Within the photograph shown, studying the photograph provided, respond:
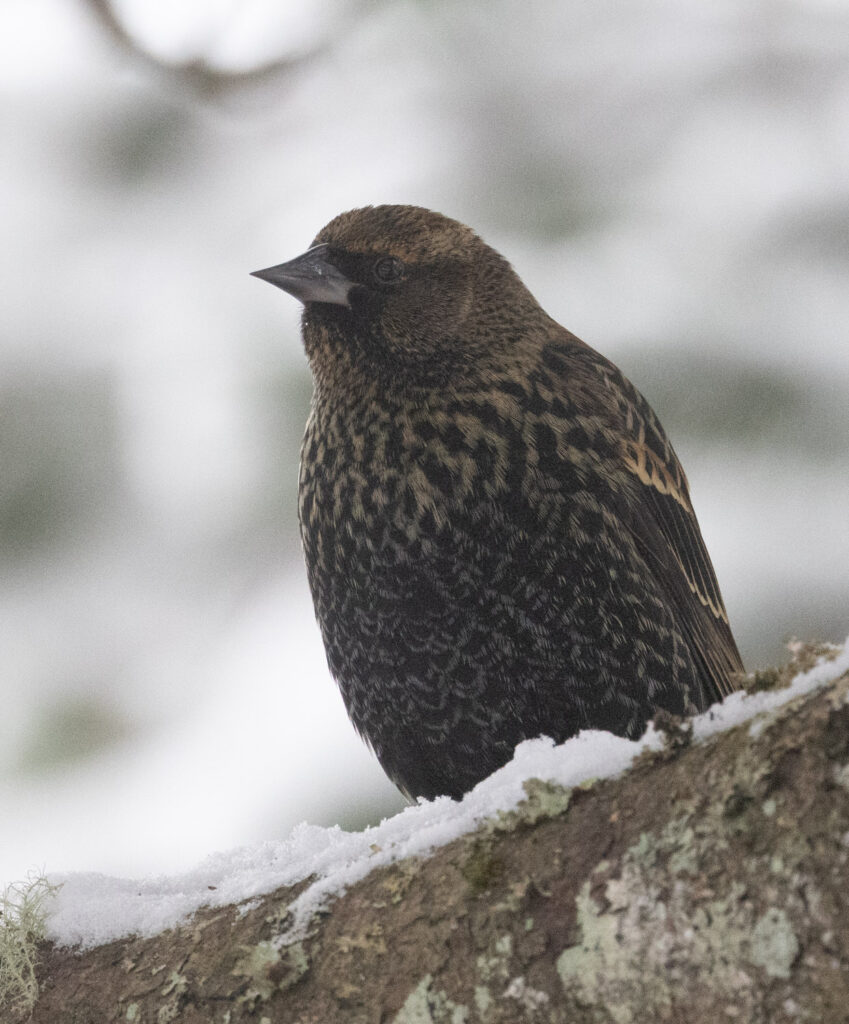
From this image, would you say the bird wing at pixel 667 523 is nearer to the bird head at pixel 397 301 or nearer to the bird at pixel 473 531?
the bird at pixel 473 531

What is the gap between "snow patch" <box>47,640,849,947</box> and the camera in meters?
1.33

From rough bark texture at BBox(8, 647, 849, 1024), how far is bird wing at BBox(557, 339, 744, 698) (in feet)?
4.75

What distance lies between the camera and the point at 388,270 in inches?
123

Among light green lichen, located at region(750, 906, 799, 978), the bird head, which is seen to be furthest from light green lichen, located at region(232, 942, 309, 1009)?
the bird head

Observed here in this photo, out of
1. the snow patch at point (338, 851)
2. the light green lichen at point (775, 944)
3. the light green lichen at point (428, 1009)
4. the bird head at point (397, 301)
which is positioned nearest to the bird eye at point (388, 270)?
the bird head at point (397, 301)

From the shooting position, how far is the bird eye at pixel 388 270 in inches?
123

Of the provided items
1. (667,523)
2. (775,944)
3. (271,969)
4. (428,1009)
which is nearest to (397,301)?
(667,523)

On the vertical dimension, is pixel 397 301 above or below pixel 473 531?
above

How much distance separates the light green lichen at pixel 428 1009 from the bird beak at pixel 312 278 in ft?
6.72

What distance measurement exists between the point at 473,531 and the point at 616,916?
4.59 feet

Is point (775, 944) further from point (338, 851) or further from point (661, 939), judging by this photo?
point (338, 851)

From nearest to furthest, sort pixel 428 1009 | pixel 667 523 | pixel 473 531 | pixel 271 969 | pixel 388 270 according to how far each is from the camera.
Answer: pixel 428 1009 → pixel 271 969 → pixel 473 531 → pixel 667 523 → pixel 388 270

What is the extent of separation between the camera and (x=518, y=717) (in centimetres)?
256

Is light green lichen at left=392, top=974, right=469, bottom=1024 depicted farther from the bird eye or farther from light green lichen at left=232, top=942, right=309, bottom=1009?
the bird eye
